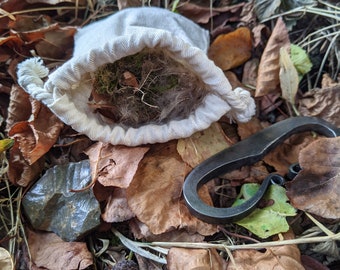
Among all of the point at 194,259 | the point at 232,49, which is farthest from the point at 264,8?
the point at 194,259

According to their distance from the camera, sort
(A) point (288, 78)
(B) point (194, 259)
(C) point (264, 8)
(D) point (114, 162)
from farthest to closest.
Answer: (C) point (264, 8), (A) point (288, 78), (D) point (114, 162), (B) point (194, 259)

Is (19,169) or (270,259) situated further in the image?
(19,169)

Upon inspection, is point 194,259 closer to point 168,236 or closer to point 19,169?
point 168,236

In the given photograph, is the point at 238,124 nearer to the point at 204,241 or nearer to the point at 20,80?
the point at 204,241

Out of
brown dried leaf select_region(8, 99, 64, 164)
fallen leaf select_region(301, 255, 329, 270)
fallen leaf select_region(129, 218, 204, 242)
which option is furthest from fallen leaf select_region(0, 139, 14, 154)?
fallen leaf select_region(301, 255, 329, 270)

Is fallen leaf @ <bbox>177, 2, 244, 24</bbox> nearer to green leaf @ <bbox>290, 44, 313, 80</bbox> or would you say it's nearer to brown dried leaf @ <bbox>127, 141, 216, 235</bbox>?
green leaf @ <bbox>290, 44, 313, 80</bbox>

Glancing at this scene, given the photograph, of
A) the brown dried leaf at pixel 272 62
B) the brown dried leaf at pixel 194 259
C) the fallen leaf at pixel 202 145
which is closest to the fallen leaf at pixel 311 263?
the brown dried leaf at pixel 194 259

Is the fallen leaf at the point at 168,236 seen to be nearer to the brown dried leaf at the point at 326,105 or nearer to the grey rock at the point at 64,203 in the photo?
the grey rock at the point at 64,203
